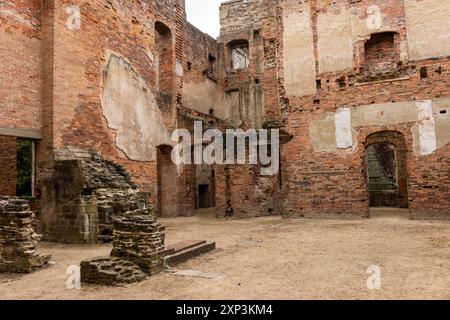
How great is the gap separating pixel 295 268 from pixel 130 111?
9.27 meters

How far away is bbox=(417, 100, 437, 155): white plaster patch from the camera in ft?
38.1

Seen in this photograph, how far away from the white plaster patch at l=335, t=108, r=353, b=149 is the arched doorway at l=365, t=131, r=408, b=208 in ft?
12.9

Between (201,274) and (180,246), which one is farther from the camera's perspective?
(180,246)

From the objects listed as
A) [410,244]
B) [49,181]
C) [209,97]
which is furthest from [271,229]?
[209,97]

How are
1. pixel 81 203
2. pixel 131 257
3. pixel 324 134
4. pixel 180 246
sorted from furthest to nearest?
1. pixel 324 134
2. pixel 81 203
3. pixel 180 246
4. pixel 131 257

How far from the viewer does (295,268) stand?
5.89 m

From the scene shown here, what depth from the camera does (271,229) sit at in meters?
10.7

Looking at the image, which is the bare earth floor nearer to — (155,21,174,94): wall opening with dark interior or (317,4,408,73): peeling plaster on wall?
(317,4,408,73): peeling plaster on wall

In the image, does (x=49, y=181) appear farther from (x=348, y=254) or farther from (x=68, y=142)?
(x=348, y=254)

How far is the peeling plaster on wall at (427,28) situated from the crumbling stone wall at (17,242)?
459 inches

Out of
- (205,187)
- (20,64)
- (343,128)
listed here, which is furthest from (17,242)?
(205,187)

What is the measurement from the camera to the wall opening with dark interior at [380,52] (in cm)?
1264

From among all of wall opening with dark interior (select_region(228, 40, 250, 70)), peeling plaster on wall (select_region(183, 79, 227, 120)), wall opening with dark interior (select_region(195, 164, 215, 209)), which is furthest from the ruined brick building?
wall opening with dark interior (select_region(228, 40, 250, 70))

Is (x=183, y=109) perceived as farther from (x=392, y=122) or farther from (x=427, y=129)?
(x=427, y=129)
